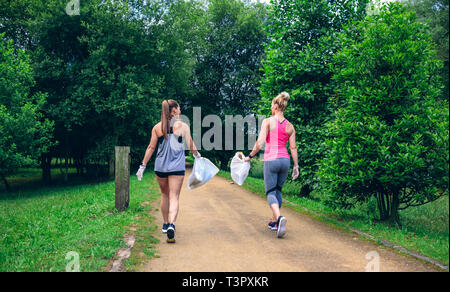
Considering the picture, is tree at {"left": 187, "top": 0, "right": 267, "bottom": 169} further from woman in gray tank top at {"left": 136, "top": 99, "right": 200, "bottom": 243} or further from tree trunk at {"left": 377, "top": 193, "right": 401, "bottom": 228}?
woman in gray tank top at {"left": 136, "top": 99, "right": 200, "bottom": 243}

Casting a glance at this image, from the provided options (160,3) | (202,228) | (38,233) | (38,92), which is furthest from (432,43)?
(38,92)

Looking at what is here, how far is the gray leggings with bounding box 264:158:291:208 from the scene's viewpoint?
6066 millimetres

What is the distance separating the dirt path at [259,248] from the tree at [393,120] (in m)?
1.42

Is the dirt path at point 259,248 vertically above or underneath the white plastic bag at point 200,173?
underneath

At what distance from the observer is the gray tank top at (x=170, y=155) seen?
5719 millimetres

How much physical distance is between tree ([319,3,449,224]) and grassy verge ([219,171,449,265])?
58 cm

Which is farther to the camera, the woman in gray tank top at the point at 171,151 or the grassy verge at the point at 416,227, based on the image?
the woman in gray tank top at the point at 171,151
